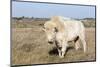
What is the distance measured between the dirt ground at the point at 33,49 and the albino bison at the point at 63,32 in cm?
7

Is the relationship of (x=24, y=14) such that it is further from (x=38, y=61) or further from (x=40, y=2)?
(x=38, y=61)

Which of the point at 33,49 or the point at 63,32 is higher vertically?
the point at 63,32

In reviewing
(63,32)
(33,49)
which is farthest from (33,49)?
(63,32)

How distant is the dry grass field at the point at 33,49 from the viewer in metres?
2.61

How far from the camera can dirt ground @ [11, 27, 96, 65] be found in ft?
8.55

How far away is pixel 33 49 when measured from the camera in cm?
271

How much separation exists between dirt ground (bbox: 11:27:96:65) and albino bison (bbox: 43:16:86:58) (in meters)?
0.07

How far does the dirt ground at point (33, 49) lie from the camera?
2.61 metres

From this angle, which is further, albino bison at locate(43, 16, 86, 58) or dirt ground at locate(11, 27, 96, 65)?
albino bison at locate(43, 16, 86, 58)

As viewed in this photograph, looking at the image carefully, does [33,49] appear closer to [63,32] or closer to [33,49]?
[33,49]

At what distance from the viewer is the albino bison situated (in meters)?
2.78

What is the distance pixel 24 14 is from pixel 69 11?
0.63 meters

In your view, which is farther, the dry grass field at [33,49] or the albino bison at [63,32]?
the albino bison at [63,32]

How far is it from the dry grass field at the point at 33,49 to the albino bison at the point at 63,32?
0.23ft
